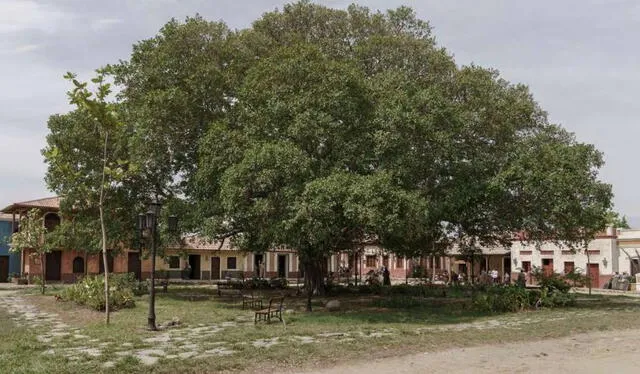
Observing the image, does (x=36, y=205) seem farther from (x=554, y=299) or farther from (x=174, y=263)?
(x=554, y=299)

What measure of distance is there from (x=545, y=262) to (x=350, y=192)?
3192 centimetres

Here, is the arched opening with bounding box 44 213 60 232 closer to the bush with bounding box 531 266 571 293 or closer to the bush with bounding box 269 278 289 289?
the bush with bounding box 269 278 289 289

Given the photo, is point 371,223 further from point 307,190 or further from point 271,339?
point 271,339

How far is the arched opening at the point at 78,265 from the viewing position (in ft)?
147

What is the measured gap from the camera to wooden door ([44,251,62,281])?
44000 millimetres

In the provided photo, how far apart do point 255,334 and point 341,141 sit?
7248mm

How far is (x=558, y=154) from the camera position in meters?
21.3

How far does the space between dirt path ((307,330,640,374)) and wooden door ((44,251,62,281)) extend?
38.3 meters

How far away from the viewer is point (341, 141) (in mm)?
18953

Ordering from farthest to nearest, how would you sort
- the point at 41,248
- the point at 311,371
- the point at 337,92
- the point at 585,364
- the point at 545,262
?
the point at 545,262
the point at 41,248
the point at 337,92
the point at 585,364
the point at 311,371

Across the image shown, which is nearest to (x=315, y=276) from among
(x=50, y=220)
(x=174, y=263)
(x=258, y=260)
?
(x=50, y=220)

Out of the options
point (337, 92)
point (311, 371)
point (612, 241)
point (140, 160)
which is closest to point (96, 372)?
point (311, 371)

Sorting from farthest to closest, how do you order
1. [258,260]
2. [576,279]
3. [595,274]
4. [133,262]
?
[258,260] < [133,262] < [595,274] < [576,279]

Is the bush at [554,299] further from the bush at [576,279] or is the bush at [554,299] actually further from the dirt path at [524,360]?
the dirt path at [524,360]
